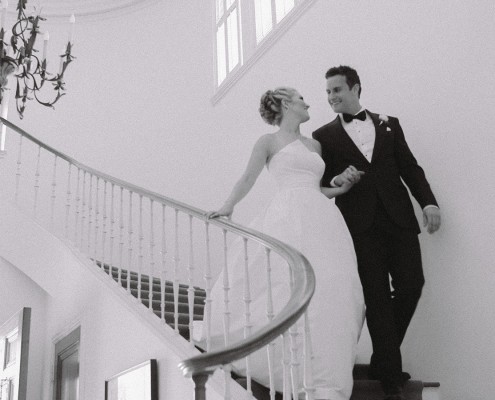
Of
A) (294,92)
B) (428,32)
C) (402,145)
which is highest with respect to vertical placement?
(428,32)

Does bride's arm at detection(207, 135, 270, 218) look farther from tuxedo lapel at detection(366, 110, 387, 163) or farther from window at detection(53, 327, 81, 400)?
window at detection(53, 327, 81, 400)

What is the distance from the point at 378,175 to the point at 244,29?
371 centimetres

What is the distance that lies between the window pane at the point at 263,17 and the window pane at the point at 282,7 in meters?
0.14

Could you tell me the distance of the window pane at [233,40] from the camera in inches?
287

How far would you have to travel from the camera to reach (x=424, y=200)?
3646 millimetres

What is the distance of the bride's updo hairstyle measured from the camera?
3.85 meters

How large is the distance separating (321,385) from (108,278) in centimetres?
224

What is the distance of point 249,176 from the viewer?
3.66 metres

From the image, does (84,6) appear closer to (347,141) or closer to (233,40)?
(233,40)

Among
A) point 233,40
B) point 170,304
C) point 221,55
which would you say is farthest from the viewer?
point 221,55

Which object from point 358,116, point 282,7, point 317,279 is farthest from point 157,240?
point 317,279

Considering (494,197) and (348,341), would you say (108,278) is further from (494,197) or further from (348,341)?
(494,197)

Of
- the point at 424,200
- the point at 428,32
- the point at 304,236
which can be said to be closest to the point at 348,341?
the point at 304,236

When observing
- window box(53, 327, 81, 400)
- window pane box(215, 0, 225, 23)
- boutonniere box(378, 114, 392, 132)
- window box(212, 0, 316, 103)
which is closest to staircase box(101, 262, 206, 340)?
window box(53, 327, 81, 400)
